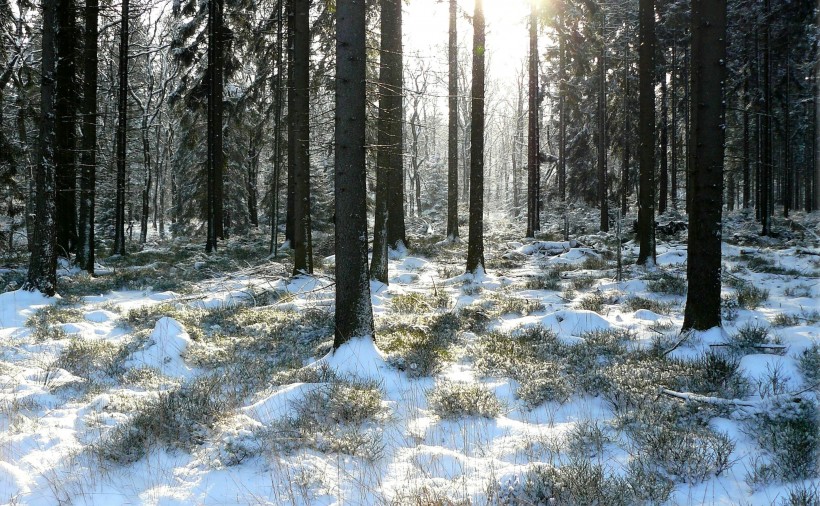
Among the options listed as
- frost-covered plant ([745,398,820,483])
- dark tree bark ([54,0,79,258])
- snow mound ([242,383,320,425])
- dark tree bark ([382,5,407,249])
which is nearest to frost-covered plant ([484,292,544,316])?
dark tree bark ([382,5,407,249])

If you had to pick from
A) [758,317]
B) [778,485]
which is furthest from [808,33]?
[778,485]

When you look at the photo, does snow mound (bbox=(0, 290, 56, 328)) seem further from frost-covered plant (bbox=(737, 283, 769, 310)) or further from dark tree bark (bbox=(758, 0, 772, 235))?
dark tree bark (bbox=(758, 0, 772, 235))

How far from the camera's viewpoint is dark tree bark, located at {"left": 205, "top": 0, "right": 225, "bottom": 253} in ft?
62.4

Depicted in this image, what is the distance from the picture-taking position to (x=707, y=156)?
634 cm

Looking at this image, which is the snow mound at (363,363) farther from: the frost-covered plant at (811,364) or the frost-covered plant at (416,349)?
the frost-covered plant at (811,364)

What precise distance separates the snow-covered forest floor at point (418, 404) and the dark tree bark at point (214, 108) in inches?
387

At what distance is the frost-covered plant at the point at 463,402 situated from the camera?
4.58 metres

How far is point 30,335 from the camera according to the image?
7449 mm

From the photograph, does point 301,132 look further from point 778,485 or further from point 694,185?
point 778,485

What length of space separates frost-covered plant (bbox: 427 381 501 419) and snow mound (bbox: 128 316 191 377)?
3.29 meters

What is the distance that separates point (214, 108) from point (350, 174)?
16072 millimetres

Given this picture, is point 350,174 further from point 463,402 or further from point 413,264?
point 413,264

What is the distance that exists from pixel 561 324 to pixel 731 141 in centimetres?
3925

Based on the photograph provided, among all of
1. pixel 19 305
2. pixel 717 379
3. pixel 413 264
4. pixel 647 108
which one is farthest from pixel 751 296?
pixel 19 305
